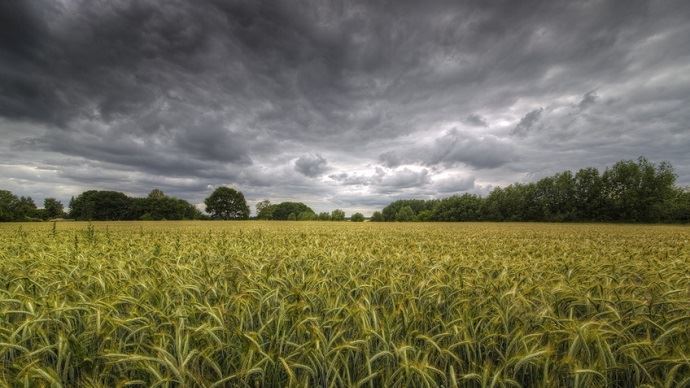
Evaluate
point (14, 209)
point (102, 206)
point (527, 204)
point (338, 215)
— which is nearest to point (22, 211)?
point (14, 209)

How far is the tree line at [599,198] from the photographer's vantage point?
250ft

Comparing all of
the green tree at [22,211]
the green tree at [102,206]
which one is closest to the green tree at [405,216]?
the green tree at [102,206]

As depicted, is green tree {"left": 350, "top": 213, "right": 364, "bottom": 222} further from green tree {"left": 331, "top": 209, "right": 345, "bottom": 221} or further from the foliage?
the foliage

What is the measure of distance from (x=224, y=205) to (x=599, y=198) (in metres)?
118

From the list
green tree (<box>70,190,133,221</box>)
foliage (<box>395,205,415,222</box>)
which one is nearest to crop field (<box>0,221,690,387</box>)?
green tree (<box>70,190,133,221</box>)

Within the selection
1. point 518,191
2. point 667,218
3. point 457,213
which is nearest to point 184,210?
point 457,213

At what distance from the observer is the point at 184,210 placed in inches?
4345

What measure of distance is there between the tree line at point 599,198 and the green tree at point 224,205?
8766cm

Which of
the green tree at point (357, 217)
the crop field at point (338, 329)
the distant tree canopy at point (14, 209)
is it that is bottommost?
the crop field at point (338, 329)

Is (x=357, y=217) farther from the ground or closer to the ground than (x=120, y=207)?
closer to the ground

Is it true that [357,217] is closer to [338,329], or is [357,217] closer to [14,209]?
[14,209]

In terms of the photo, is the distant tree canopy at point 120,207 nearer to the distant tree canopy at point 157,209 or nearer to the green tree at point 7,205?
the distant tree canopy at point 157,209

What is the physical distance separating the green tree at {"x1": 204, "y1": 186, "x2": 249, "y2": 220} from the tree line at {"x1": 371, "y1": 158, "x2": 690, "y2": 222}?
87662mm

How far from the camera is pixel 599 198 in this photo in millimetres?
82750
